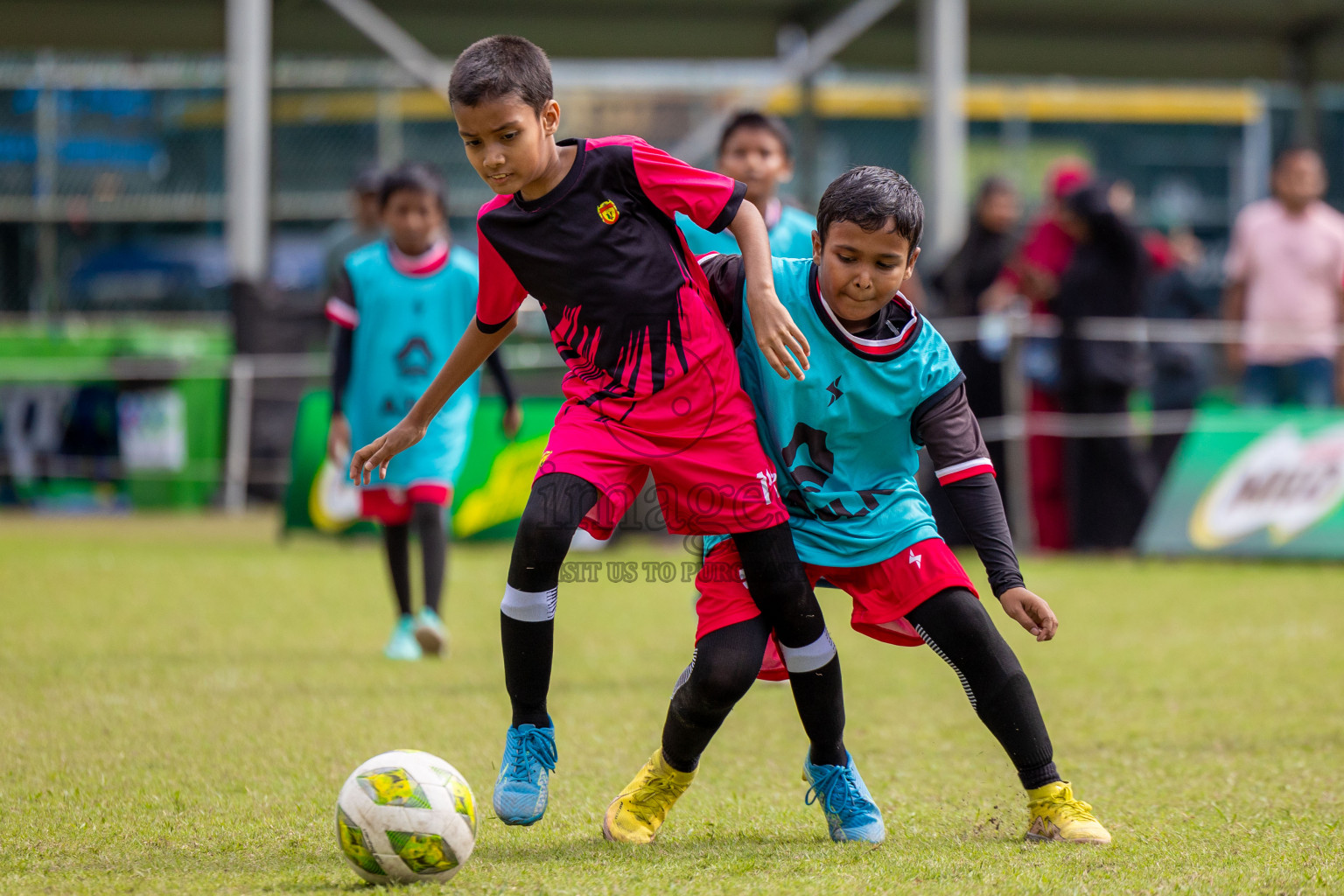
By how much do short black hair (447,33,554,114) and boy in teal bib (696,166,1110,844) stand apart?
61cm

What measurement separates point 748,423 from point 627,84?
35.0 feet

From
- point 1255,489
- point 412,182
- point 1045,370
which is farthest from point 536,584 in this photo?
point 1255,489

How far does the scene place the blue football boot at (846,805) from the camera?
10.5ft

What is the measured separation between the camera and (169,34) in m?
13.9

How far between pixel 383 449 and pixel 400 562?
9.44ft

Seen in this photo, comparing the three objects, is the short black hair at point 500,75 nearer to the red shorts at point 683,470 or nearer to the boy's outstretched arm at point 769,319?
the boy's outstretched arm at point 769,319

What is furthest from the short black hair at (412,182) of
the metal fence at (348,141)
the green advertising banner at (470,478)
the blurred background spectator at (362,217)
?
the metal fence at (348,141)

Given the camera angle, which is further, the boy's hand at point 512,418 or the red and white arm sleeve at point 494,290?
the boy's hand at point 512,418

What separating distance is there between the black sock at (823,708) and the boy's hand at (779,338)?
69cm

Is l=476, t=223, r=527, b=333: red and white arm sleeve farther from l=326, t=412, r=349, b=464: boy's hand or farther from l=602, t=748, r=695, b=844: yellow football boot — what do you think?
l=326, t=412, r=349, b=464: boy's hand

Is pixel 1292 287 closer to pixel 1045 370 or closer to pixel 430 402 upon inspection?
pixel 1045 370

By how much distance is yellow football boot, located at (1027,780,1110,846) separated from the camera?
307 centimetres

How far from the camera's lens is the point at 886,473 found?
3295mm

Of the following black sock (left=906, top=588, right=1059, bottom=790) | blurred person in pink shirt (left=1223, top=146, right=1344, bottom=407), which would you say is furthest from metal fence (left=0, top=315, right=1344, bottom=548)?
black sock (left=906, top=588, right=1059, bottom=790)
